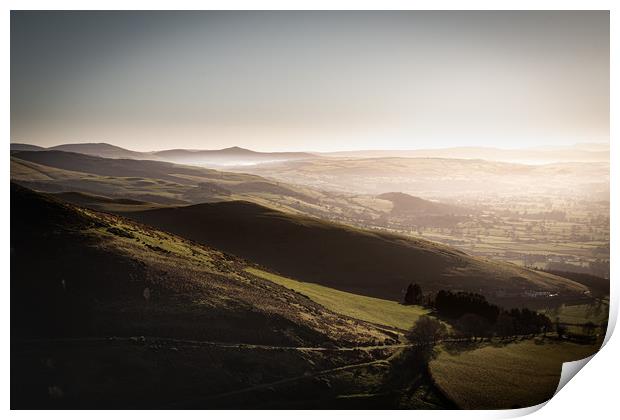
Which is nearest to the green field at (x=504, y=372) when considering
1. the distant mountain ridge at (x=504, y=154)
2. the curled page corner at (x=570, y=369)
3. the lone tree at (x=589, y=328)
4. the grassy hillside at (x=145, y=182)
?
the curled page corner at (x=570, y=369)

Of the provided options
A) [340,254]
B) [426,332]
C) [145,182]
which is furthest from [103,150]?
[426,332]

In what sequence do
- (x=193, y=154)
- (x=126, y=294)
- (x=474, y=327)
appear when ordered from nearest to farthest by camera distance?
(x=126, y=294) < (x=474, y=327) < (x=193, y=154)

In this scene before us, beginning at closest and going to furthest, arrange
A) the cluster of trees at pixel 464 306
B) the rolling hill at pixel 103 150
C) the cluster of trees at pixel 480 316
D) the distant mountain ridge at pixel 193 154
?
1. the cluster of trees at pixel 480 316
2. the cluster of trees at pixel 464 306
3. the rolling hill at pixel 103 150
4. the distant mountain ridge at pixel 193 154

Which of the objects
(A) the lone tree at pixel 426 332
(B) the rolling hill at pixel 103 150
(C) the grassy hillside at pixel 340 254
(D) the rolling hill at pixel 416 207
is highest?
(B) the rolling hill at pixel 103 150

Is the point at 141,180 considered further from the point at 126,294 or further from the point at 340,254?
the point at 340,254

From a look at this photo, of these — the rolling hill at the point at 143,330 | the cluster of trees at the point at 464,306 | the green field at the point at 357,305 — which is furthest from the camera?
the cluster of trees at the point at 464,306

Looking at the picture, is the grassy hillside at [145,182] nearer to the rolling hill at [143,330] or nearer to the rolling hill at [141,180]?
the rolling hill at [141,180]

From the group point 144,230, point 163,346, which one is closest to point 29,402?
point 163,346

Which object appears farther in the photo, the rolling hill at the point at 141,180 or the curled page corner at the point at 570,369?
the rolling hill at the point at 141,180
